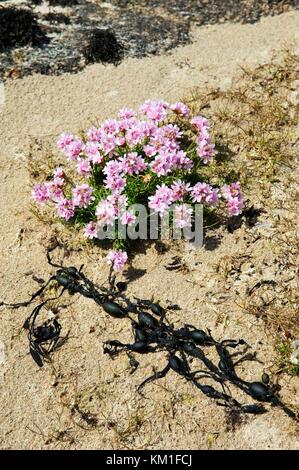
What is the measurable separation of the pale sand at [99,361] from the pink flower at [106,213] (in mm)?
576

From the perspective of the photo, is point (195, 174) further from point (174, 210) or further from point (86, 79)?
point (86, 79)

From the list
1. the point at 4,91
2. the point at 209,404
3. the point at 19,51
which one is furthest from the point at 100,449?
the point at 19,51

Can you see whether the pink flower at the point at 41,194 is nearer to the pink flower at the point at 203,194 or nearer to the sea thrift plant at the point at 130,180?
the sea thrift plant at the point at 130,180

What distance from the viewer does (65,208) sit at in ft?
19.9

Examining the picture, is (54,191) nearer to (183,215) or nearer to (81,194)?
(81,194)

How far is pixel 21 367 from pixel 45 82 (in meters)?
5.07

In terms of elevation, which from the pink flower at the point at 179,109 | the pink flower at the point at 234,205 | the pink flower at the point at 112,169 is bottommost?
the pink flower at the point at 234,205

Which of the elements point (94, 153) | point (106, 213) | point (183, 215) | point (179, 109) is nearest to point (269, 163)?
point (179, 109)

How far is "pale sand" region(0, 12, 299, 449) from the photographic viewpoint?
492 cm

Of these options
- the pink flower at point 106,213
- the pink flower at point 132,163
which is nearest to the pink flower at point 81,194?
the pink flower at point 106,213

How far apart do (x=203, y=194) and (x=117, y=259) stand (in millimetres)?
1235

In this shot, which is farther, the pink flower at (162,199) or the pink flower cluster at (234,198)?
the pink flower cluster at (234,198)

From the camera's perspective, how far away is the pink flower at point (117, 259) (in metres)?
5.88
